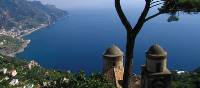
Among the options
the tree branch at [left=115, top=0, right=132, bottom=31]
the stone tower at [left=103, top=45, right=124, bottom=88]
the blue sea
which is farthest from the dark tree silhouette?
the blue sea

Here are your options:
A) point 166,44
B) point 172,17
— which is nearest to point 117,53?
point 172,17

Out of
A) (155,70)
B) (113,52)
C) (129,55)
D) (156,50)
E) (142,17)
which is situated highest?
(142,17)

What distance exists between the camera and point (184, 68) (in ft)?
289

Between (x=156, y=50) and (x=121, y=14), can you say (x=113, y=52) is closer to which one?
(x=156, y=50)

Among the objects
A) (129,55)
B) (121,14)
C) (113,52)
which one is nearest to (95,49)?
(113,52)

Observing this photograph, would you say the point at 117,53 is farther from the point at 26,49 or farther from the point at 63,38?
the point at 63,38

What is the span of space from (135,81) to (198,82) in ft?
80.3

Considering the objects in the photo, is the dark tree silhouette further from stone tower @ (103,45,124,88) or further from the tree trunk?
stone tower @ (103,45,124,88)

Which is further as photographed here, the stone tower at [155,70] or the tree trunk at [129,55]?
the stone tower at [155,70]

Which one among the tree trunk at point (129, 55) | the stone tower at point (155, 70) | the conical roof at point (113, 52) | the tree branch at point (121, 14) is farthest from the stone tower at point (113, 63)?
the tree branch at point (121, 14)

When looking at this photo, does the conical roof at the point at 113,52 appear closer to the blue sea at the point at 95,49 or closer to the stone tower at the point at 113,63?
the stone tower at the point at 113,63

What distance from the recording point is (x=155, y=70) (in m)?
13.8

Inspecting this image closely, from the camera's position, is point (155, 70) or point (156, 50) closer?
point (156, 50)

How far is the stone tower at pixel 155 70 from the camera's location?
44.7 feet
